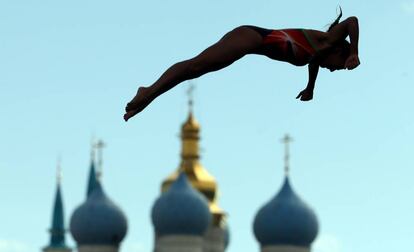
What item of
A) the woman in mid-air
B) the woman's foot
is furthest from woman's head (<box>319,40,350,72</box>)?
the woman's foot

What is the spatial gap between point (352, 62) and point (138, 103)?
112 centimetres

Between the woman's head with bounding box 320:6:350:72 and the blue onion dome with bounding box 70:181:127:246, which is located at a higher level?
the woman's head with bounding box 320:6:350:72

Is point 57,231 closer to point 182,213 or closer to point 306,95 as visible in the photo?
point 182,213

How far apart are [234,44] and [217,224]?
8936 cm

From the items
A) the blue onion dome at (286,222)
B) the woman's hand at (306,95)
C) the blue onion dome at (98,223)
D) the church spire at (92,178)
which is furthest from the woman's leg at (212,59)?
the church spire at (92,178)

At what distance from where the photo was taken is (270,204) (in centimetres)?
8881

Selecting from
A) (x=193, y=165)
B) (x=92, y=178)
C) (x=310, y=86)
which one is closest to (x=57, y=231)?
(x=92, y=178)

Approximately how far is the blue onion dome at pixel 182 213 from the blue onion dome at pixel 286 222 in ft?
9.92

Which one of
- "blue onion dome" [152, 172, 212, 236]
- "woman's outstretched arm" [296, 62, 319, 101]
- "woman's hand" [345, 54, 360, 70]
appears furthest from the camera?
"blue onion dome" [152, 172, 212, 236]

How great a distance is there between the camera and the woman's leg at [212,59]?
29.7 ft

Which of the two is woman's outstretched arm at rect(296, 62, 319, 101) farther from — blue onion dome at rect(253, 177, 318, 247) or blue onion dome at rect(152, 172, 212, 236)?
blue onion dome at rect(253, 177, 318, 247)

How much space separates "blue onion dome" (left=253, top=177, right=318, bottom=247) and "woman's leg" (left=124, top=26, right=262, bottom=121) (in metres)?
76.6

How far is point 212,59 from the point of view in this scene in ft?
29.8

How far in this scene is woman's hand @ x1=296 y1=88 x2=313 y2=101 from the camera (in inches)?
388
